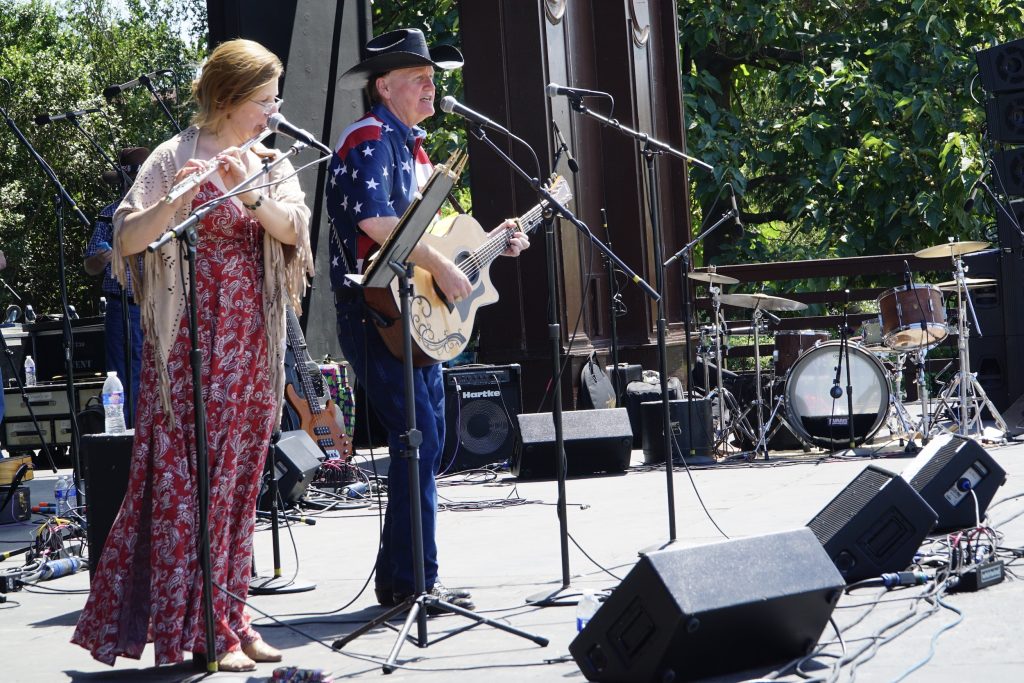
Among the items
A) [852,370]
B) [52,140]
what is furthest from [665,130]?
[52,140]

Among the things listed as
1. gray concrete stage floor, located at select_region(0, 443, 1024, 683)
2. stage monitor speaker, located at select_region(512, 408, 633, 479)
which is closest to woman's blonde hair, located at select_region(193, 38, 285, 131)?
gray concrete stage floor, located at select_region(0, 443, 1024, 683)

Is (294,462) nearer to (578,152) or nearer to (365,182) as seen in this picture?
(365,182)

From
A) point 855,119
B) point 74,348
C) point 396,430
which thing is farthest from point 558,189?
point 855,119

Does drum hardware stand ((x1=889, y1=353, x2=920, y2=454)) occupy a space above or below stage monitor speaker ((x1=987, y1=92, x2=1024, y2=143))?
below

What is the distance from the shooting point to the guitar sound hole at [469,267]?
469 cm

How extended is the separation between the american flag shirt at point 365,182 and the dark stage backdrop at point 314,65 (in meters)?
4.66

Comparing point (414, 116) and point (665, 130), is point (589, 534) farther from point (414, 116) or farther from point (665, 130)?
point (665, 130)

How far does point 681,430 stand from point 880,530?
466 cm

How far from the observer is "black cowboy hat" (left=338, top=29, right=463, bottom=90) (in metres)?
4.34

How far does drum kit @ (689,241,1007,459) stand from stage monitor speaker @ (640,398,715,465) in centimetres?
40

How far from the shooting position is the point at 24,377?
12.5 meters

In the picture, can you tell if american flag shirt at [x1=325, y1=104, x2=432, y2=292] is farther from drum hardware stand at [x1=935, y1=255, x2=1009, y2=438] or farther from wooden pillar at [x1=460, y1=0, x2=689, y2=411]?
drum hardware stand at [x1=935, y1=255, x2=1009, y2=438]

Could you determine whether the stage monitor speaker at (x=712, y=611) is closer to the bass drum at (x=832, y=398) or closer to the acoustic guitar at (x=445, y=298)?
the acoustic guitar at (x=445, y=298)

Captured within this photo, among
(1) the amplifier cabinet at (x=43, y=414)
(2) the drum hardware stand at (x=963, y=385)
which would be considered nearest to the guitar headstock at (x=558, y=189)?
(2) the drum hardware stand at (x=963, y=385)
